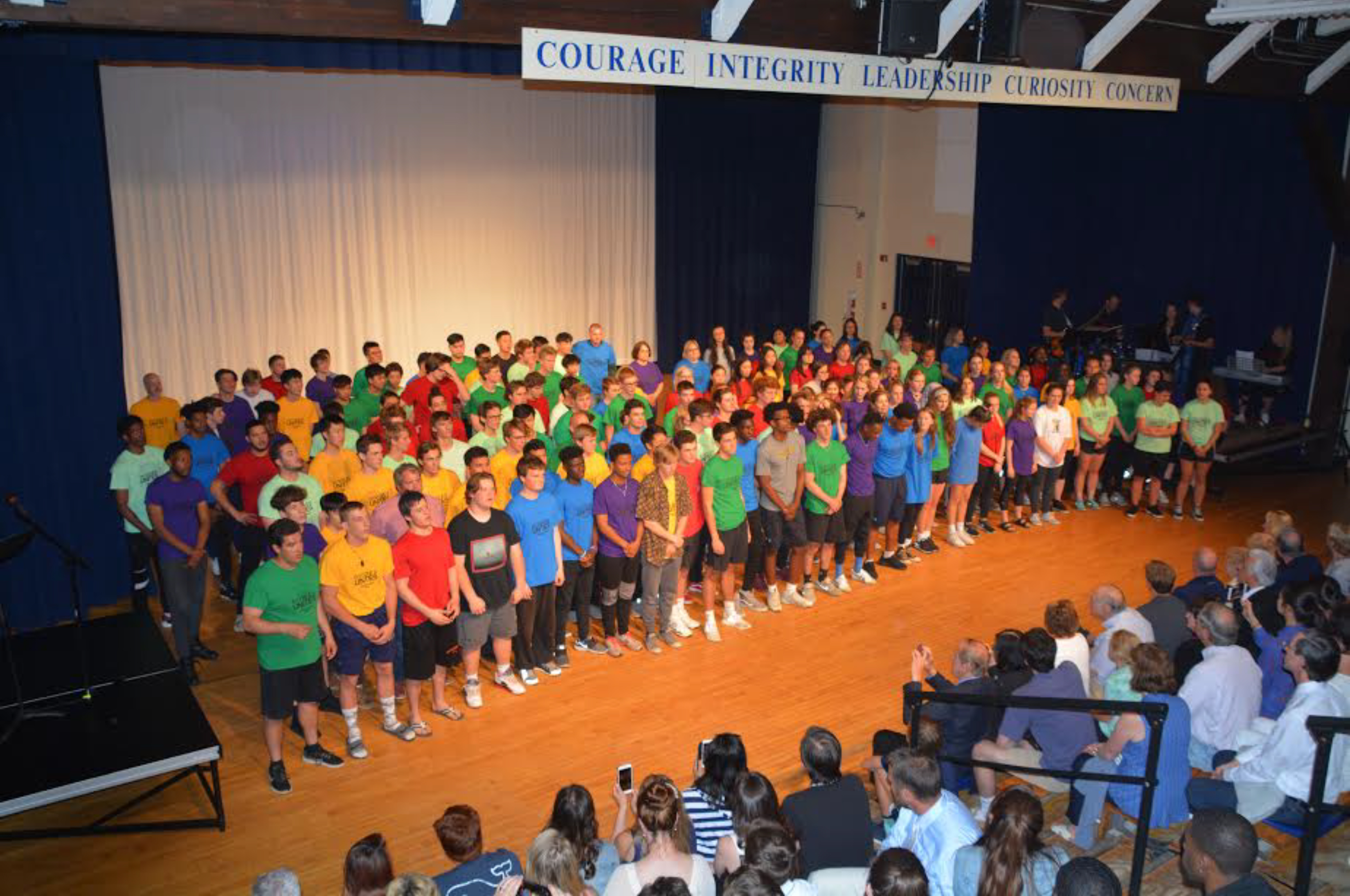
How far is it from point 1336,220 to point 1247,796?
965 centimetres

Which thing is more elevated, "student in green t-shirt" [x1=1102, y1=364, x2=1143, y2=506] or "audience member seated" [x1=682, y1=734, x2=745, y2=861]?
"student in green t-shirt" [x1=1102, y1=364, x2=1143, y2=506]

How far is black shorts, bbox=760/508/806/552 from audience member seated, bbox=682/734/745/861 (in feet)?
12.6

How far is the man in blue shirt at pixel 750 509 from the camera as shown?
26.8 feet

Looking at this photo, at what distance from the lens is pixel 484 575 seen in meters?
6.74

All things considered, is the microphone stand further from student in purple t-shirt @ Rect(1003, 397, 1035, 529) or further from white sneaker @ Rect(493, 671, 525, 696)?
student in purple t-shirt @ Rect(1003, 397, 1035, 529)

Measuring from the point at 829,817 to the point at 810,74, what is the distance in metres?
5.13

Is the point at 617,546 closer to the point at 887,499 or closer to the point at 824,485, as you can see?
the point at 824,485

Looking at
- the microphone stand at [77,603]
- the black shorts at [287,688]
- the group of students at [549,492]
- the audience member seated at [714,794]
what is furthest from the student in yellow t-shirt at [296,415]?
the audience member seated at [714,794]

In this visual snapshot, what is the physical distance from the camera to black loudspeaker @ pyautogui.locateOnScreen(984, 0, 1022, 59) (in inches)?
313

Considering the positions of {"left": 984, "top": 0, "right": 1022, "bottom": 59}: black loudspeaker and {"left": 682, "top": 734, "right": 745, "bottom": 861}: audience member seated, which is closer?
{"left": 682, "top": 734, "right": 745, "bottom": 861}: audience member seated

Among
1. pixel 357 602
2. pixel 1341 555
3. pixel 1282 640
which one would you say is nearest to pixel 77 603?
pixel 357 602

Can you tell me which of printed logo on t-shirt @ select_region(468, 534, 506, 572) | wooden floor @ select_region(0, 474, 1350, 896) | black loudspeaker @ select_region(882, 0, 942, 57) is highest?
black loudspeaker @ select_region(882, 0, 942, 57)

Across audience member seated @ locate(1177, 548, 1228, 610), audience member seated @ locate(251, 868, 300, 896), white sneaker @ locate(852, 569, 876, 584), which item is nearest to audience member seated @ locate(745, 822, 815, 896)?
audience member seated @ locate(251, 868, 300, 896)

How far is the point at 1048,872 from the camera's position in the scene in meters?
3.95
